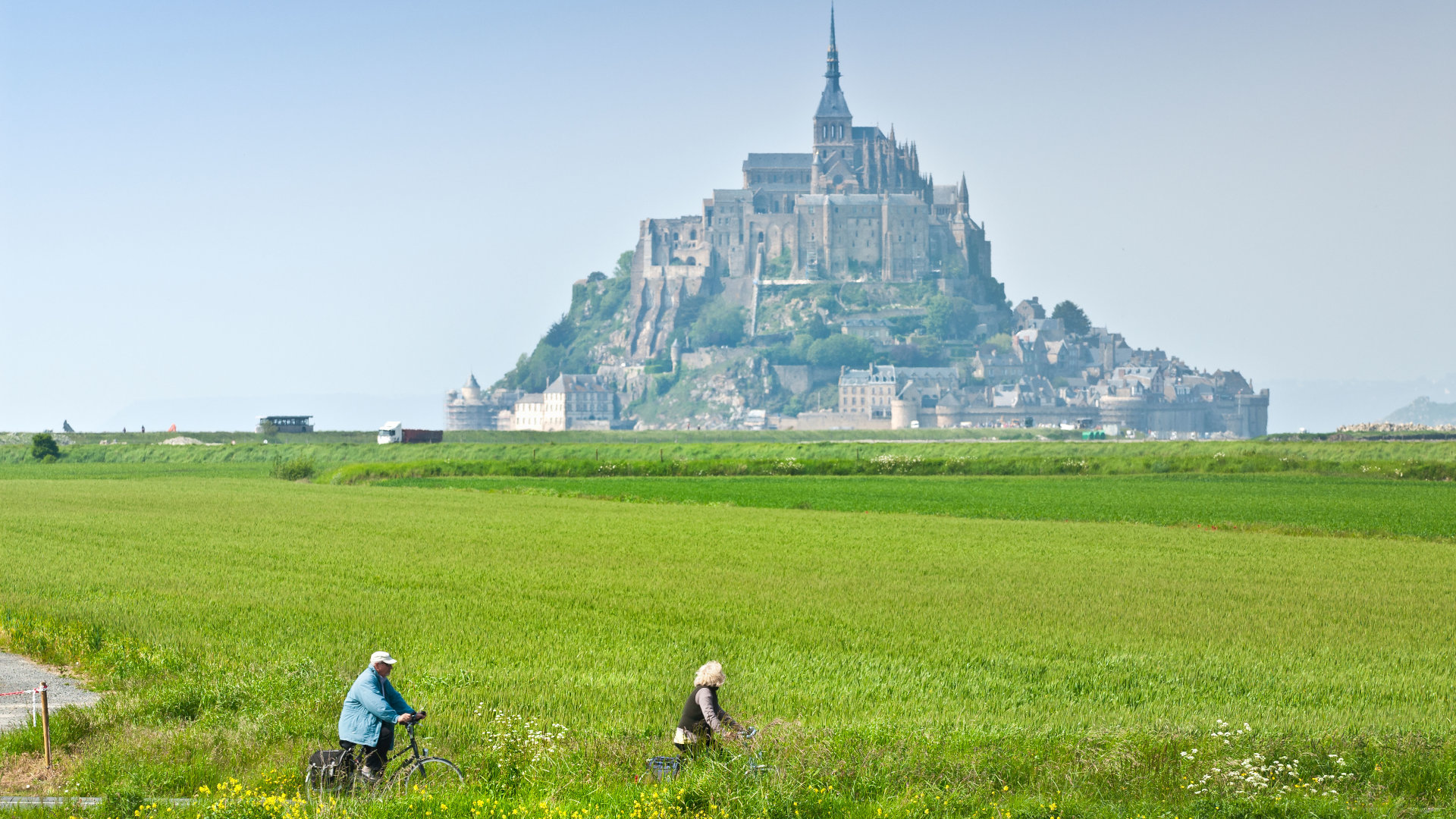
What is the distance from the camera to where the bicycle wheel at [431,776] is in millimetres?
10984

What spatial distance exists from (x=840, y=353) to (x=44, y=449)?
12258cm

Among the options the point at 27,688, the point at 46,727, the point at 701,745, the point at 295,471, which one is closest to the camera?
the point at 701,745

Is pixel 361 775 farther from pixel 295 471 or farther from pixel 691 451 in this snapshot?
pixel 691 451

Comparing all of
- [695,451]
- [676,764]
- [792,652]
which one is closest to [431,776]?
[676,764]

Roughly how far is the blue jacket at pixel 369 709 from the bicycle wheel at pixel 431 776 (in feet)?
1.26

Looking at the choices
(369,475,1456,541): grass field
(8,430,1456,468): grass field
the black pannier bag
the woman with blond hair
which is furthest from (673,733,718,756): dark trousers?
(8,430,1456,468): grass field

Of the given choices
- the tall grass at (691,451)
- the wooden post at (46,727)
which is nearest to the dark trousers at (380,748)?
the wooden post at (46,727)

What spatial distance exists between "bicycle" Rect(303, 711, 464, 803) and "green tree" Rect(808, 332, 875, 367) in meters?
181

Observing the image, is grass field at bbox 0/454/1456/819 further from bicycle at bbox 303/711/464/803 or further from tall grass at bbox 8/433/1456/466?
tall grass at bbox 8/433/1456/466

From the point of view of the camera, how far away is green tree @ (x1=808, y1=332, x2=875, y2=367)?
630 ft

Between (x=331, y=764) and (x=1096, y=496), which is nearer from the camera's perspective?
(x=331, y=764)

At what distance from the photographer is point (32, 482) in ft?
189

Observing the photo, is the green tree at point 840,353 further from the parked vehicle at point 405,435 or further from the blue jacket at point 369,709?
the blue jacket at point 369,709

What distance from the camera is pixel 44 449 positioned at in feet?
276
